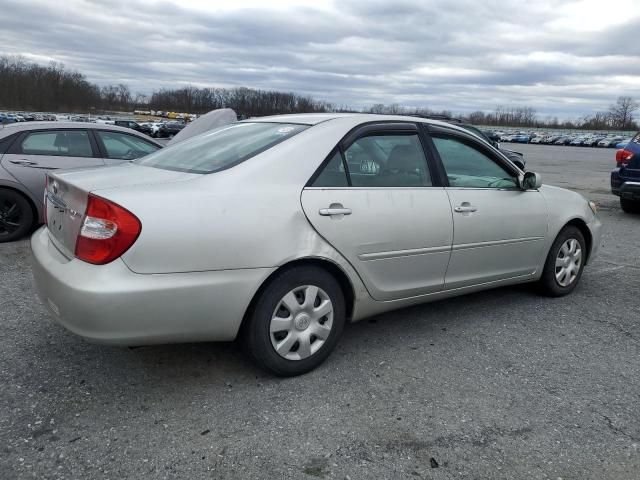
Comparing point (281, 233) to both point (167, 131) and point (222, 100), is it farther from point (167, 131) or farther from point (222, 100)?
point (222, 100)

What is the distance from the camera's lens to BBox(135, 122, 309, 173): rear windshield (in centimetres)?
326

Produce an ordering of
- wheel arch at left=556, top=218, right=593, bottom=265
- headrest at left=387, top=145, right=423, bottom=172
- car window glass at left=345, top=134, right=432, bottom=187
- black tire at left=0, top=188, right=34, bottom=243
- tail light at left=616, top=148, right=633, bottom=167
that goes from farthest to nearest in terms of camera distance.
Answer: tail light at left=616, top=148, right=633, bottom=167 < black tire at left=0, top=188, right=34, bottom=243 < wheel arch at left=556, top=218, right=593, bottom=265 < headrest at left=387, top=145, right=423, bottom=172 < car window glass at left=345, top=134, right=432, bottom=187

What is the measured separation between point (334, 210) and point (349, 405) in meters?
1.09

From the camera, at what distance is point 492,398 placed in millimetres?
3090

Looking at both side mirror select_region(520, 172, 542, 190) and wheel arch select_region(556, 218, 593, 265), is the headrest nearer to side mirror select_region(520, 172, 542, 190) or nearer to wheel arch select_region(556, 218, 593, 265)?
side mirror select_region(520, 172, 542, 190)

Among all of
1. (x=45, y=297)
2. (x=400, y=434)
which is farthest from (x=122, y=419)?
(x=400, y=434)

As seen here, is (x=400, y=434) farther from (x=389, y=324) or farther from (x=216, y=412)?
(x=389, y=324)

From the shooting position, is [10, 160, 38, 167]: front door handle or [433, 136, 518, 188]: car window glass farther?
[10, 160, 38, 167]: front door handle

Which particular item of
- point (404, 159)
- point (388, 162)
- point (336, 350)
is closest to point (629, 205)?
point (404, 159)

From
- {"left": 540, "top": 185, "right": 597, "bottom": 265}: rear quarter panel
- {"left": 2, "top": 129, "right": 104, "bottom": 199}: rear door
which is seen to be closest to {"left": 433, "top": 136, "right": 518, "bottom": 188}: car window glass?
{"left": 540, "top": 185, "right": 597, "bottom": 265}: rear quarter panel

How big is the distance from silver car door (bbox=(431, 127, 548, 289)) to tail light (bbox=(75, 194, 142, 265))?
7.15 feet

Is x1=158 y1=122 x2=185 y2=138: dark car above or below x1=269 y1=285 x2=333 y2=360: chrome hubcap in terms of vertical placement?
above

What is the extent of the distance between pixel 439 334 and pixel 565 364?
854mm

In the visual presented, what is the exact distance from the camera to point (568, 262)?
485 cm
